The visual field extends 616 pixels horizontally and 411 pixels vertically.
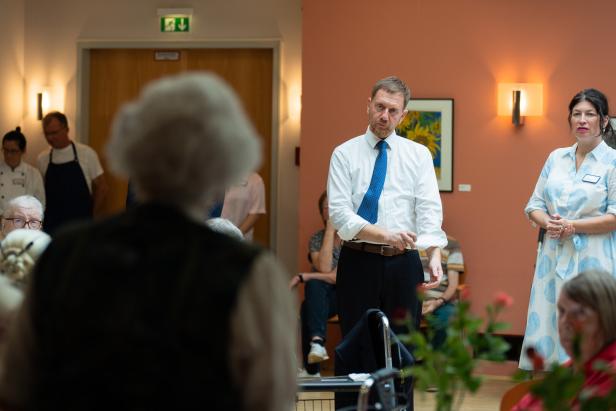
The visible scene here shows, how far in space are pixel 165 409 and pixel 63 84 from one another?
7.67m

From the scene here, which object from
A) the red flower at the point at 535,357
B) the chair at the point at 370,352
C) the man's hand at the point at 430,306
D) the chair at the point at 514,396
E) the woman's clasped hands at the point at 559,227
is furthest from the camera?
the man's hand at the point at 430,306

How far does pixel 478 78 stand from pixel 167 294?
19.3 feet

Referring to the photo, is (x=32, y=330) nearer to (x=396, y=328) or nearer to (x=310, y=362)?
(x=396, y=328)

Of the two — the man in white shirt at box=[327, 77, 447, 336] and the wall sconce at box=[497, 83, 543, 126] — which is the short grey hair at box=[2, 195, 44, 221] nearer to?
the man in white shirt at box=[327, 77, 447, 336]

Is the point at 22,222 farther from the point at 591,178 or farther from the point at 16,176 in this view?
the point at 16,176

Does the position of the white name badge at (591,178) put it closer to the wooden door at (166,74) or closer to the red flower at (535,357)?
the red flower at (535,357)

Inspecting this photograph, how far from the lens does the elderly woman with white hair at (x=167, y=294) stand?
1.60 m

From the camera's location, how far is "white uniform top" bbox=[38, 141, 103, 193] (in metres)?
8.42

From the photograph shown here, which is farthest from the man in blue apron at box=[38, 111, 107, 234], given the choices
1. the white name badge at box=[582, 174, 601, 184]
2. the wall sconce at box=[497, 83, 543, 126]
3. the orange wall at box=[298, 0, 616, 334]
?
the white name badge at box=[582, 174, 601, 184]

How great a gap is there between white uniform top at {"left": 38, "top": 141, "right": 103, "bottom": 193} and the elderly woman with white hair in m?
6.88

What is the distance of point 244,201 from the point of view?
26.3ft

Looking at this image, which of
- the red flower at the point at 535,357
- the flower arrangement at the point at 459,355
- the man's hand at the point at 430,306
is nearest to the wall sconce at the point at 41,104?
the man's hand at the point at 430,306

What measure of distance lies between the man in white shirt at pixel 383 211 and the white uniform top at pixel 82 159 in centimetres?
427

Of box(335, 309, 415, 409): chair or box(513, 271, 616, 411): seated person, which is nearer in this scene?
box(513, 271, 616, 411): seated person
